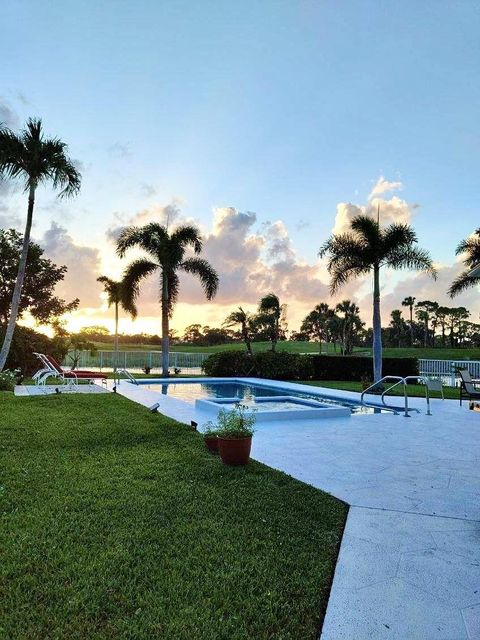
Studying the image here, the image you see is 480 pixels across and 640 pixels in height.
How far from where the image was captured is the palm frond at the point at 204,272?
19.3 m

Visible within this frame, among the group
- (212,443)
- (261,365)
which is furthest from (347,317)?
(212,443)

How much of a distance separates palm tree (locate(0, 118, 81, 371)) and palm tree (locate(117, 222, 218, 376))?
5.49 meters

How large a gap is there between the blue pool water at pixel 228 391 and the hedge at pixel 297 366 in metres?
1.82

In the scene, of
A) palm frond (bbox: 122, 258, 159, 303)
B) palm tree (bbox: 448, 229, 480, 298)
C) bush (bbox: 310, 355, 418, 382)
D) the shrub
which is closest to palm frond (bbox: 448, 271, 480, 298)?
palm tree (bbox: 448, 229, 480, 298)

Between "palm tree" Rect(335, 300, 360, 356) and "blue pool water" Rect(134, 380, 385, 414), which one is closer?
"blue pool water" Rect(134, 380, 385, 414)

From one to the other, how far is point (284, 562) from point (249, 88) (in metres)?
10.5

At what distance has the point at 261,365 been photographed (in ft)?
64.0

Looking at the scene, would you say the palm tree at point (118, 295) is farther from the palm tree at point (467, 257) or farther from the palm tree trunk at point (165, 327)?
the palm tree at point (467, 257)

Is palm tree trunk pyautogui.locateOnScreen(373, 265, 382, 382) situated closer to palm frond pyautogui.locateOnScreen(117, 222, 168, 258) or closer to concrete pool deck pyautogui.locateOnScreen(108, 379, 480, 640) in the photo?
concrete pool deck pyautogui.locateOnScreen(108, 379, 480, 640)

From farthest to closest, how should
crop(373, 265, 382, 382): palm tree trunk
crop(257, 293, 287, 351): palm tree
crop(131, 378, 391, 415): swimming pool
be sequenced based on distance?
crop(257, 293, 287, 351): palm tree
crop(373, 265, 382, 382): palm tree trunk
crop(131, 378, 391, 415): swimming pool

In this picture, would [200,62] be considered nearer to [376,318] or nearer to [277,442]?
[277,442]

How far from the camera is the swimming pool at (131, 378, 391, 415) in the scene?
1133 centimetres

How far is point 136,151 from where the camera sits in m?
11.7

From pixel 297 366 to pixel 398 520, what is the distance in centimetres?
1608
